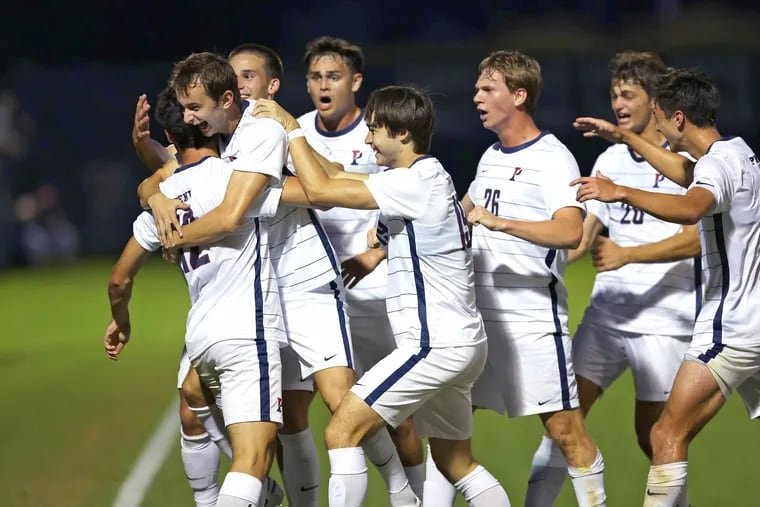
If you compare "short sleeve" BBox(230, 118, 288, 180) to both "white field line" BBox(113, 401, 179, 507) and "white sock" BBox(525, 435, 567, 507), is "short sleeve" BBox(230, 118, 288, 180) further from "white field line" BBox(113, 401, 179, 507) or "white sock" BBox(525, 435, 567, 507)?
"white field line" BBox(113, 401, 179, 507)

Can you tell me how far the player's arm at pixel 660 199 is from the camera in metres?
5.30

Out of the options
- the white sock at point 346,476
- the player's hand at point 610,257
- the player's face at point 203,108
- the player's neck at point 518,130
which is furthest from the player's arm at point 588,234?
the player's face at point 203,108

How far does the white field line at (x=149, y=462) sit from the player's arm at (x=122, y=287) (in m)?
1.18

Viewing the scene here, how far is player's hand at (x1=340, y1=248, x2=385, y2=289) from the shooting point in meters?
6.23

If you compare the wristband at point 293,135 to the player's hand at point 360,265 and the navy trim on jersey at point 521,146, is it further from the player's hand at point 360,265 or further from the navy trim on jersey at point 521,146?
the navy trim on jersey at point 521,146

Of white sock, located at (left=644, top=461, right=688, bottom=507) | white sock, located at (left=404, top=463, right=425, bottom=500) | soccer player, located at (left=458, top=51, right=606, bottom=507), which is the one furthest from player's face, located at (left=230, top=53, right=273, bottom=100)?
white sock, located at (left=644, top=461, right=688, bottom=507)

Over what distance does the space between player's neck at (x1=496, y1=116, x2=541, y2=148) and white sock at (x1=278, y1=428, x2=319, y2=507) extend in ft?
5.52

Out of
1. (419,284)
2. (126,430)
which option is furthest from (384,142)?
(126,430)

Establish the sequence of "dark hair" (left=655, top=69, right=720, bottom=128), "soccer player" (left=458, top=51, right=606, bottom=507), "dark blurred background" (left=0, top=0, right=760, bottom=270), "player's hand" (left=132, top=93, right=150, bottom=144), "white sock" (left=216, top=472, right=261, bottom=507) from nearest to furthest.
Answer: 1. "white sock" (left=216, top=472, right=261, bottom=507)
2. "dark hair" (left=655, top=69, right=720, bottom=128)
3. "soccer player" (left=458, top=51, right=606, bottom=507)
4. "player's hand" (left=132, top=93, right=150, bottom=144)
5. "dark blurred background" (left=0, top=0, right=760, bottom=270)

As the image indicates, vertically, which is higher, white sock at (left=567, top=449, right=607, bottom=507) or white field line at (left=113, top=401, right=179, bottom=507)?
white sock at (left=567, top=449, right=607, bottom=507)

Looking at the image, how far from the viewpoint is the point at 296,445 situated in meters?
6.10

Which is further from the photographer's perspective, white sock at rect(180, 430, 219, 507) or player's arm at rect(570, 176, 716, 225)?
white sock at rect(180, 430, 219, 507)

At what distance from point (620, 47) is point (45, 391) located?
1212 cm

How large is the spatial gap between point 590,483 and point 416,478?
1.03 meters
